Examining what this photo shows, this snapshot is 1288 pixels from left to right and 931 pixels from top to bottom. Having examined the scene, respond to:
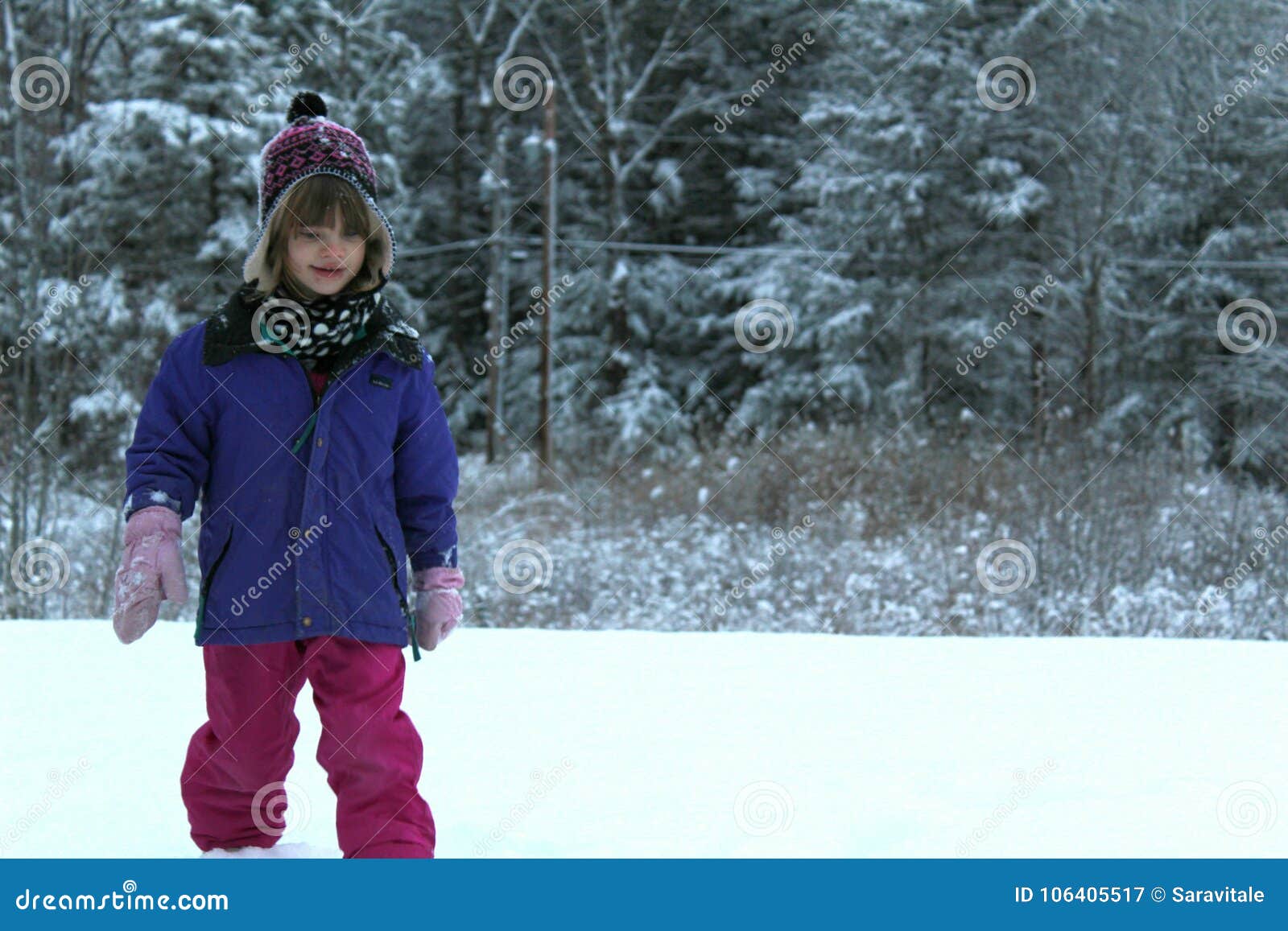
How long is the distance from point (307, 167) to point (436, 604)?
84 cm

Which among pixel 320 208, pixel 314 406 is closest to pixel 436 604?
pixel 314 406

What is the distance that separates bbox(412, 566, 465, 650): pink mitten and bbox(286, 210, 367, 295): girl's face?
57cm

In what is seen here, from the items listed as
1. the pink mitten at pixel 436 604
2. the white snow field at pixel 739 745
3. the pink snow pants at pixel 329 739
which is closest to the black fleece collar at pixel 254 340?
the pink mitten at pixel 436 604

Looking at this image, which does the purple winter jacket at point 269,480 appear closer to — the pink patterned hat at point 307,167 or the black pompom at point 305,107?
the pink patterned hat at point 307,167

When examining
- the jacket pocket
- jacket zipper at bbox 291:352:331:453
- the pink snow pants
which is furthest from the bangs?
the pink snow pants

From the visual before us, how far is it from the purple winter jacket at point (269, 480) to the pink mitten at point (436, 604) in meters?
0.08

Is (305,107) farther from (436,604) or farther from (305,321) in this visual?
(436,604)

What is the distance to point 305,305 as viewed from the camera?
7.36 ft

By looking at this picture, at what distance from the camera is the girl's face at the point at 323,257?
222cm

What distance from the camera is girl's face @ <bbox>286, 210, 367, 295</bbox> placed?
7.29 ft

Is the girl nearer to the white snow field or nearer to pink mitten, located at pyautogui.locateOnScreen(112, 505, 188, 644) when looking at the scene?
pink mitten, located at pyautogui.locateOnScreen(112, 505, 188, 644)

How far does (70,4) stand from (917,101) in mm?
10530

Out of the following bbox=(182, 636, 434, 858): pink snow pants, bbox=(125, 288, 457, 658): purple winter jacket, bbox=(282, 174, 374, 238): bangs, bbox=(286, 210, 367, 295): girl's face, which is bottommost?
bbox=(182, 636, 434, 858): pink snow pants

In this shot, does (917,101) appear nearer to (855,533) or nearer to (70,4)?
(855,533)
